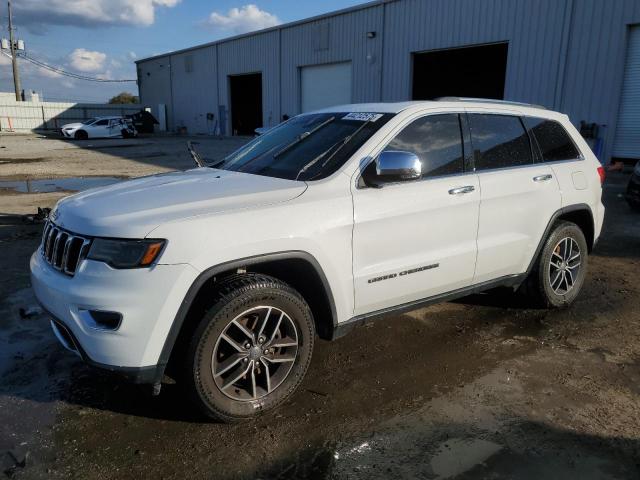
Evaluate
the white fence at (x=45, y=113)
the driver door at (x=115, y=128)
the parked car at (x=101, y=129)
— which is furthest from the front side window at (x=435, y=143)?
the white fence at (x=45, y=113)

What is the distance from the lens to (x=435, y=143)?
3795mm

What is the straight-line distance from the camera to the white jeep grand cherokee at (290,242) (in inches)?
105

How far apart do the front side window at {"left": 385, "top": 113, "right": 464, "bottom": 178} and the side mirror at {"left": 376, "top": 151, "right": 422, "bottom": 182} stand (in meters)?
0.32

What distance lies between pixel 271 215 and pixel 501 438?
5.85ft

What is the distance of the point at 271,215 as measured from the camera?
116 inches

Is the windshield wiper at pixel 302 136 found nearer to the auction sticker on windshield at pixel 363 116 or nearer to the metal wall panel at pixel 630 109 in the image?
the auction sticker on windshield at pixel 363 116

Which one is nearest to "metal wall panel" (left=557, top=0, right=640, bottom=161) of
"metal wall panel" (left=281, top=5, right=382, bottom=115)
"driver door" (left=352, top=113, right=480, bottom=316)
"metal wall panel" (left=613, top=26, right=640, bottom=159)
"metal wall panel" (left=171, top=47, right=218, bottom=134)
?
"metal wall panel" (left=613, top=26, right=640, bottom=159)

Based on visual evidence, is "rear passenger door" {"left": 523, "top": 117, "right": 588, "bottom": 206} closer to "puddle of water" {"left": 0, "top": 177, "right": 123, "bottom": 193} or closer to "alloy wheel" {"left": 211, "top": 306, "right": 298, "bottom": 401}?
"alloy wheel" {"left": 211, "top": 306, "right": 298, "bottom": 401}

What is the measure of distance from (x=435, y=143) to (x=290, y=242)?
1488 millimetres

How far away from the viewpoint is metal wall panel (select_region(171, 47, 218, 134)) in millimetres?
39906

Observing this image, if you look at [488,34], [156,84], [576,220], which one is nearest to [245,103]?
[156,84]

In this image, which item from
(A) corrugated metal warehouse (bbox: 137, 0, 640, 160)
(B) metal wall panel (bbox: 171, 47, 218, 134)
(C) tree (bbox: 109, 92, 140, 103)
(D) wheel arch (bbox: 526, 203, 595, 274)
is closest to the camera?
(D) wheel arch (bbox: 526, 203, 595, 274)

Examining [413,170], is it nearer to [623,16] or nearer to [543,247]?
[543,247]

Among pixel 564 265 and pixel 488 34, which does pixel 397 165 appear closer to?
pixel 564 265
